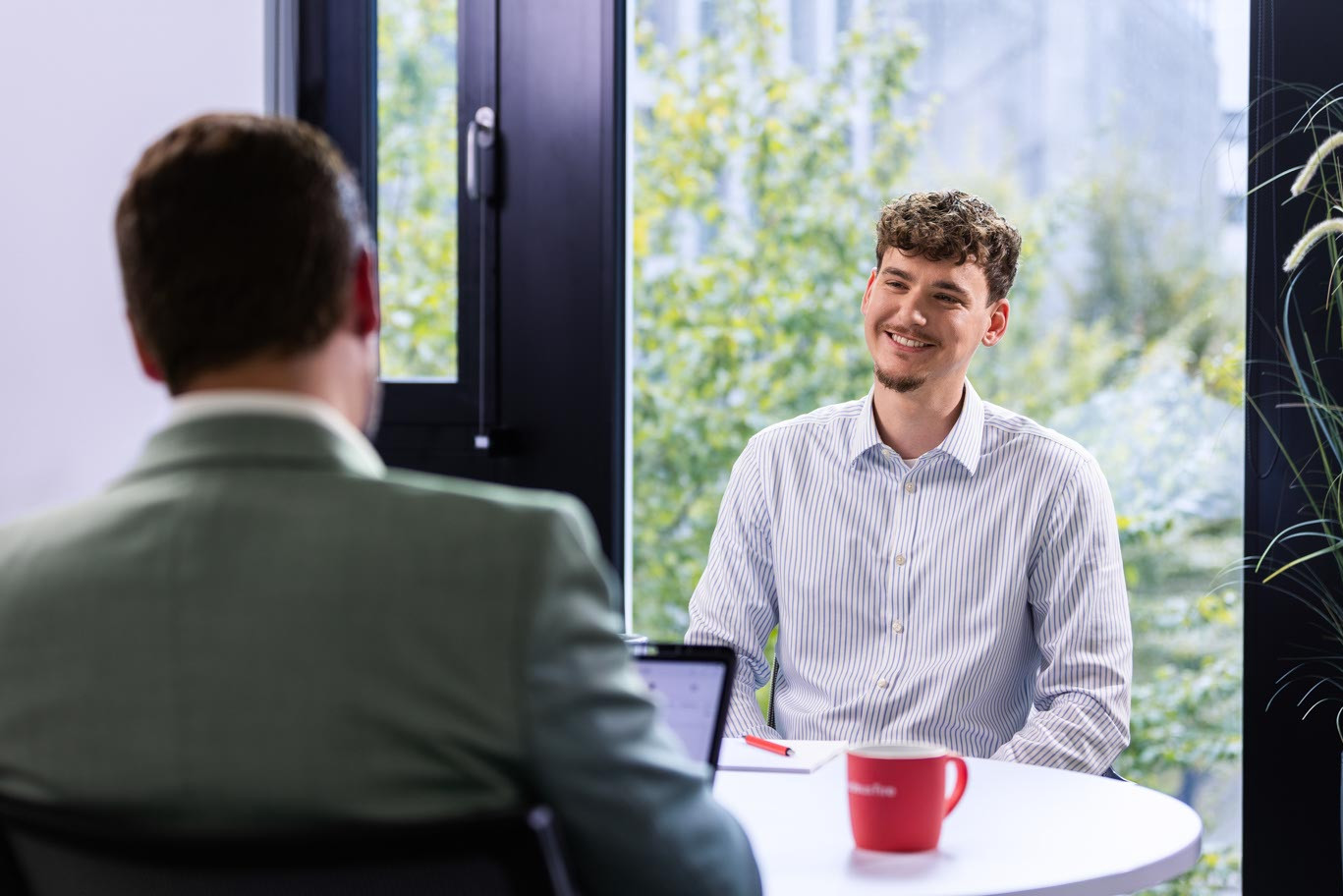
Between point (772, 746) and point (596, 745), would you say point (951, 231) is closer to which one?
point (772, 746)

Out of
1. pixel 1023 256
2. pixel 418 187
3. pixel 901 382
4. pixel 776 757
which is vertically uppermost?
pixel 418 187

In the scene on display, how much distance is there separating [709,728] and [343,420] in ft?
1.66

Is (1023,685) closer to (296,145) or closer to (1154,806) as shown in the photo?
(1154,806)

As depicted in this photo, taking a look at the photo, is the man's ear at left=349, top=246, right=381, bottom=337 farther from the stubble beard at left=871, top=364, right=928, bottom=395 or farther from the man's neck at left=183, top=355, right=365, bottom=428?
the stubble beard at left=871, top=364, right=928, bottom=395

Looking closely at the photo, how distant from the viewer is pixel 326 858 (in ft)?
2.20

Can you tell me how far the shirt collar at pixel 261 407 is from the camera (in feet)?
2.76

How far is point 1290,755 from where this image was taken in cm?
236

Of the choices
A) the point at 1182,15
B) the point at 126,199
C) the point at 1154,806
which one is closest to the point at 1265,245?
the point at 1182,15

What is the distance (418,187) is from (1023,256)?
124cm

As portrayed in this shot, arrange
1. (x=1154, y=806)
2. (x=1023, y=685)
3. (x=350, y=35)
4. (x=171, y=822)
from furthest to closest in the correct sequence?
(x=350, y=35)
(x=1023, y=685)
(x=1154, y=806)
(x=171, y=822)

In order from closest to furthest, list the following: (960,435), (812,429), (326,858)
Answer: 1. (326,858)
2. (960,435)
3. (812,429)

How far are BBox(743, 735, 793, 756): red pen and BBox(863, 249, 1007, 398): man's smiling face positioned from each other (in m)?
0.76

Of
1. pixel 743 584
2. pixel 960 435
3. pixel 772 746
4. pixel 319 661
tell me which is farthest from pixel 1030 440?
pixel 319 661

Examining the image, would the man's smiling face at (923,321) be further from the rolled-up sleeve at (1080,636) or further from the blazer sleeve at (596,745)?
the blazer sleeve at (596,745)
